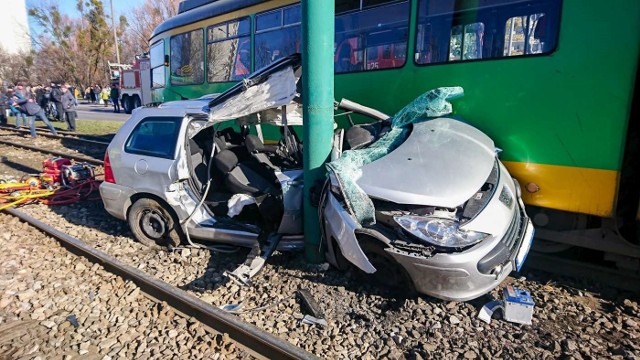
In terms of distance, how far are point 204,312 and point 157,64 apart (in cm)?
823

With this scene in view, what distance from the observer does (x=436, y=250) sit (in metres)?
3.01

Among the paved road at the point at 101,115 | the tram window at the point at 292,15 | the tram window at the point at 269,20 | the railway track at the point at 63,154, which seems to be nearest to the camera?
the tram window at the point at 292,15

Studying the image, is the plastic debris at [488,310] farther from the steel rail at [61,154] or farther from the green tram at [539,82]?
the steel rail at [61,154]

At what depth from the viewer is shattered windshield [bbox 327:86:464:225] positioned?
3.28 m

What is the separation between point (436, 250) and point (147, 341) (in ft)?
7.49

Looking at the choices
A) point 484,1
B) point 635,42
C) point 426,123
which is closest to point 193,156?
point 426,123

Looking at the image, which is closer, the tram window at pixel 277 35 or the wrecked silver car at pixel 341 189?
the wrecked silver car at pixel 341 189

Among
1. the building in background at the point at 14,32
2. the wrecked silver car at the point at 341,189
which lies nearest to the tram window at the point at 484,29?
the wrecked silver car at the point at 341,189

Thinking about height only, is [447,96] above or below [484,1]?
below

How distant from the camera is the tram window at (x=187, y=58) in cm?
811

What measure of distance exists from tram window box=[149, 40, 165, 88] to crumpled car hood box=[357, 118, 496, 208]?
301 inches

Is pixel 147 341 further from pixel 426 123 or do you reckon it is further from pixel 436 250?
pixel 426 123

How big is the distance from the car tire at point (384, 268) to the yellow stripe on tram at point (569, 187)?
1697mm

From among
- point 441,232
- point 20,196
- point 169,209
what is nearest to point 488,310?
Answer: point 441,232
